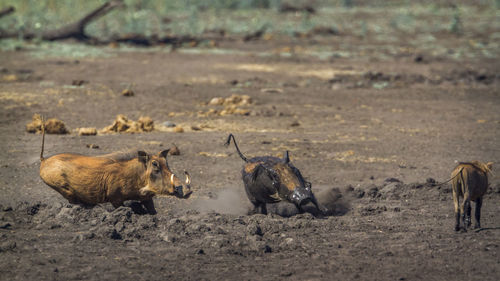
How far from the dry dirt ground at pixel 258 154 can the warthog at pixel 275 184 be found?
0.23 meters

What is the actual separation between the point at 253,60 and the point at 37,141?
10.8 m

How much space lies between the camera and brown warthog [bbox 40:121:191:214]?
257 inches

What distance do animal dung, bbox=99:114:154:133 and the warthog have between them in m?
4.10

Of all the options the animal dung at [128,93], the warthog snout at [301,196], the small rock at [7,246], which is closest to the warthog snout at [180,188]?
the warthog snout at [301,196]

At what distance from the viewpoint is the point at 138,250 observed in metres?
6.02

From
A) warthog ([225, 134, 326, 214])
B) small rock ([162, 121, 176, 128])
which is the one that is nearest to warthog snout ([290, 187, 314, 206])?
warthog ([225, 134, 326, 214])

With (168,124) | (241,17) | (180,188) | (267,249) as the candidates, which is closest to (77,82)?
(168,124)

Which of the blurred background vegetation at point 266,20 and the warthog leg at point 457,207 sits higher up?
the blurred background vegetation at point 266,20

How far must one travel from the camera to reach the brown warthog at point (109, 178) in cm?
654

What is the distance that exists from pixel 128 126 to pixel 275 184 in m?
4.67

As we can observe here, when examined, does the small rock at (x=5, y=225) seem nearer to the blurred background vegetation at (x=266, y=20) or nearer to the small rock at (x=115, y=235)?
the small rock at (x=115, y=235)

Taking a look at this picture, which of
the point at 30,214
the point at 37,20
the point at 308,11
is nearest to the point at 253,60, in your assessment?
the point at 37,20

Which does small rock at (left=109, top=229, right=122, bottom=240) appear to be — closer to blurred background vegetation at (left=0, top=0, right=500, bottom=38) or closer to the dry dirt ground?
the dry dirt ground

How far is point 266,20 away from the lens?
3170cm
